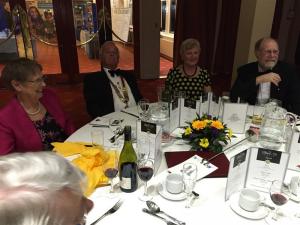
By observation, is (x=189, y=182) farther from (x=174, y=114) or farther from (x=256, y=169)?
(x=174, y=114)

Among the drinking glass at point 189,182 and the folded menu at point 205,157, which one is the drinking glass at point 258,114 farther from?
the drinking glass at point 189,182

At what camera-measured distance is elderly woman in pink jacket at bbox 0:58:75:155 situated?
1717 millimetres

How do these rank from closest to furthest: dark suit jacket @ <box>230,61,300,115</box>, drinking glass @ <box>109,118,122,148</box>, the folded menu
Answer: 1. the folded menu
2. drinking glass @ <box>109,118,122,148</box>
3. dark suit jacket @ <box>230,61,300,115</box>

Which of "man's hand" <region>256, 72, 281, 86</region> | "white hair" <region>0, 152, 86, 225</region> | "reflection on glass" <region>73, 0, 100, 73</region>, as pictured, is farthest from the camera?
"reflection on glass" <region>73, 0, 100, 73</region>

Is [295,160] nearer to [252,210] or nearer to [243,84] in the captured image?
[252,210]

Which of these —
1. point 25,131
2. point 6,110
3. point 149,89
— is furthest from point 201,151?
point 149,89

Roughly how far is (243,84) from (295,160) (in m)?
1.21

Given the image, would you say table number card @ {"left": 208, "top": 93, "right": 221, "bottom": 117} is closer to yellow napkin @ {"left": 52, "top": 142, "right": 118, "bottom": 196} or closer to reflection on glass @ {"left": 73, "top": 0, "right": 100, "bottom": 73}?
yellow napkin @ {"left": 52, "top": 142, "right": 118, "bottom": 196}

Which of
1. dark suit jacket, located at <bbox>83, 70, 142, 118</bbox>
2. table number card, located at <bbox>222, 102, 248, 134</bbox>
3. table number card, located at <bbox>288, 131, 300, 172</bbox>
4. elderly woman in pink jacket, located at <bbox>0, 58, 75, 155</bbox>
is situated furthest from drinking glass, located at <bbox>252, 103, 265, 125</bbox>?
elderly woman in pink jacket, located at <bbox>0, 58, 75, 155</bbox>

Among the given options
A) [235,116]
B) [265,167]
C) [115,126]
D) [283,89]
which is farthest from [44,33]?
[265,167]

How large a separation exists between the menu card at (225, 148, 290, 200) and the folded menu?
0.15 metres

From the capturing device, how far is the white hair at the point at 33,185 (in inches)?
21.0

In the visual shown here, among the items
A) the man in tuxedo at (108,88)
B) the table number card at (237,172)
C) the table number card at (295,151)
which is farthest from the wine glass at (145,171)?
the man in tuxedo at (108,88)

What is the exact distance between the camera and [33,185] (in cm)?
60
